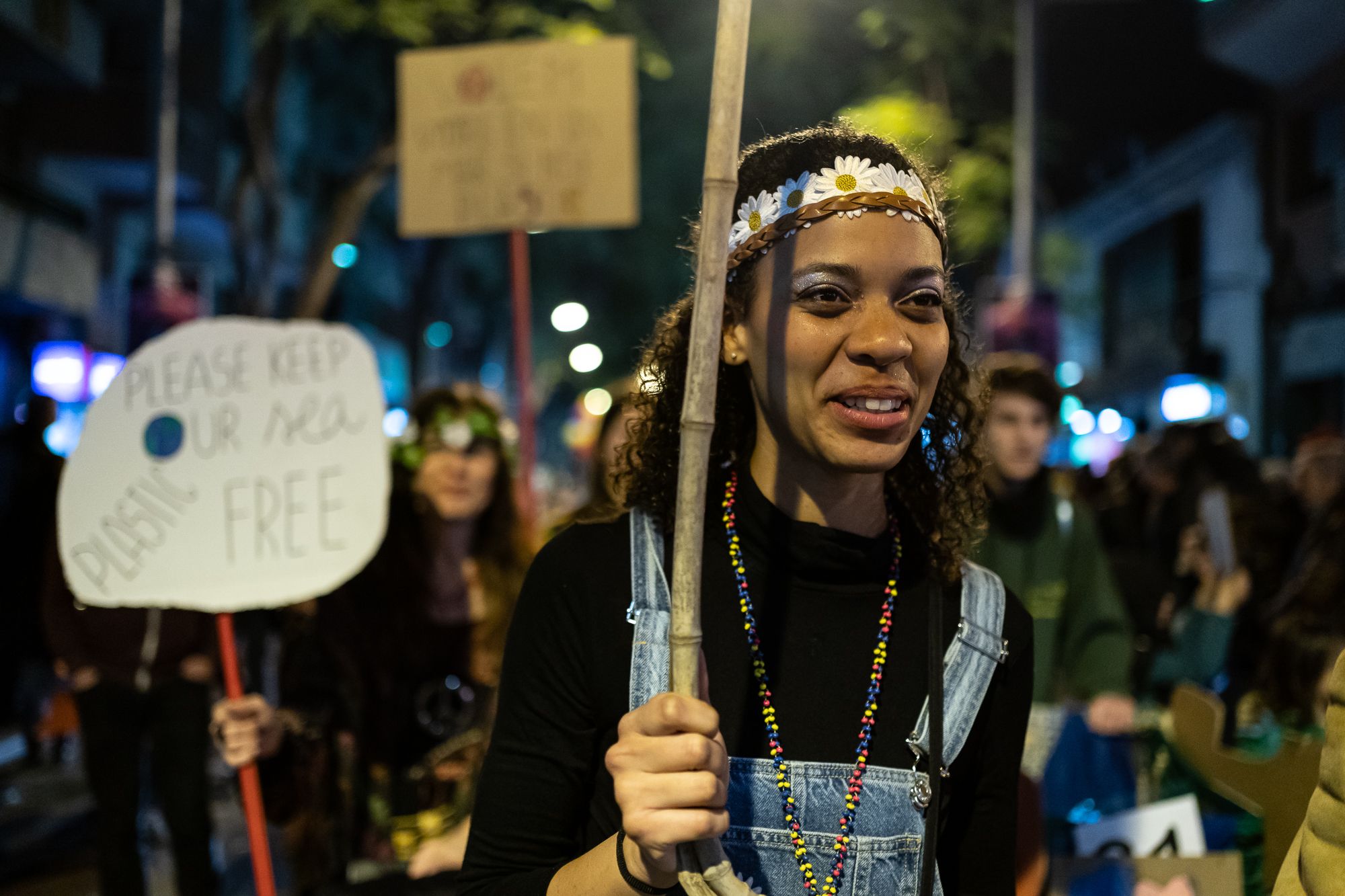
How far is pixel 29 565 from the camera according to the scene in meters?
5.96

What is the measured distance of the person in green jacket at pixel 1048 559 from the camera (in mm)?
3902

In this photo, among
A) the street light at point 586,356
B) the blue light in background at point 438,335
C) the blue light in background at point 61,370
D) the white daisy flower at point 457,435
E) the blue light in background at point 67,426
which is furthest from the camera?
the blue light in background at point 438,335

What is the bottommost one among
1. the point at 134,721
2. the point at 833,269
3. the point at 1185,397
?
the point at 134,721

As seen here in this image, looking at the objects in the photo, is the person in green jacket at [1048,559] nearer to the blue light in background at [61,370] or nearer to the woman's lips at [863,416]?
the woman's lips at [863,416]

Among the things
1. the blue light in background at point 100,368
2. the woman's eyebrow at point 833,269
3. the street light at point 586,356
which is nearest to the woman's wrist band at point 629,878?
the woman's eyebrow at point 833,269

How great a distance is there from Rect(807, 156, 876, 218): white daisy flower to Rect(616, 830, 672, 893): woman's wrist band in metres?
0.80

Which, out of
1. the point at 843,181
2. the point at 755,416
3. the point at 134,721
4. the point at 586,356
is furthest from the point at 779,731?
the point at 586,356

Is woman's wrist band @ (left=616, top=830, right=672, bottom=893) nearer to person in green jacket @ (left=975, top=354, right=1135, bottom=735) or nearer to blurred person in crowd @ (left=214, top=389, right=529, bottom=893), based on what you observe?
blurred person in crowd @ (left=214, top=389, right=529, bottom=893)

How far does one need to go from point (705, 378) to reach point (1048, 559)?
3014 millimetres

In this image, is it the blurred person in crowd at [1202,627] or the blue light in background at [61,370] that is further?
the blue light in background at [61,370]

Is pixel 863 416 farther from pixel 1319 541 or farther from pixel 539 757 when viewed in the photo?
pixel 1319 541

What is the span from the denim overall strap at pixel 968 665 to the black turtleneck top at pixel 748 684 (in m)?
0.02

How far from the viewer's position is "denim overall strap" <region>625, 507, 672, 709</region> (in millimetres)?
1500

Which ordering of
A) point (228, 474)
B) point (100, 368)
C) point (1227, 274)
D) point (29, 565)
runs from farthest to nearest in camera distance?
1. point (1227, 274)
2. point (100, 368)
3. point (29, 565)
4. point (228, 474)
